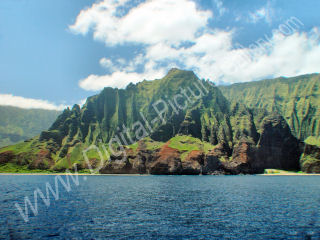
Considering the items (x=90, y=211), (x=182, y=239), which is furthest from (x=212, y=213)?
(x=90, y=211)

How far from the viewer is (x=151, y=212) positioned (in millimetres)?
53812

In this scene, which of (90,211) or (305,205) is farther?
(305,205)

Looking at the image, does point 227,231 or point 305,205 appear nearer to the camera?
point 227,231

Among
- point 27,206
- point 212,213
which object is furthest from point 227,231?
point 27,206

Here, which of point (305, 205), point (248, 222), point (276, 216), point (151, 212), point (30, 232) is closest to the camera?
point (30, 232)

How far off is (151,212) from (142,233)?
16.0 m

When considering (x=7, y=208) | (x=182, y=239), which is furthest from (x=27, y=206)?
(x=182, y=239)

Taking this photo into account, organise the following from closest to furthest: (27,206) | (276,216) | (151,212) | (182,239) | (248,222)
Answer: (182,239) → (248,222) → (276,216) → (151,212) → (27,206)

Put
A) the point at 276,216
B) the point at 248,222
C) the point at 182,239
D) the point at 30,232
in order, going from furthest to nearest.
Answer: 1. the point at 276,216
2. the point at 248,222
3. the point at 30,232
4. the point at 182,239

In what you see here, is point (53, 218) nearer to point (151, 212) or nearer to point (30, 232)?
point (30, 232)

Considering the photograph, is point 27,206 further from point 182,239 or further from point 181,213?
point 182,239

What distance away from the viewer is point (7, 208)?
54688mm

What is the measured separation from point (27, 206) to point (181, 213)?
36.4 m

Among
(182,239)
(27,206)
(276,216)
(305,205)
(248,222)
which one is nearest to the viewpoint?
(182,239)
